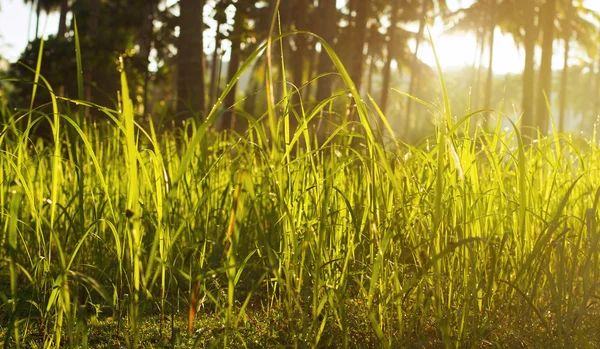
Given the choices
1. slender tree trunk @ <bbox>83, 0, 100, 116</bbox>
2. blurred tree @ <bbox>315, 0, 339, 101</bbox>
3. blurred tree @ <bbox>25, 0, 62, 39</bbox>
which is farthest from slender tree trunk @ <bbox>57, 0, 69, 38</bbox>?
blurred tree @ <bbox>315, 0, 339, 101</bbox>

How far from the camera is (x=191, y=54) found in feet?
18.7

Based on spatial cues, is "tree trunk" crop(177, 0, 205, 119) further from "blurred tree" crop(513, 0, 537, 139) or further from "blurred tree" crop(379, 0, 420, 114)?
"blurred tree" crop(379, 0, 420, 114)

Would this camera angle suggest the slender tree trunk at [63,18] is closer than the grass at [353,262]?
No

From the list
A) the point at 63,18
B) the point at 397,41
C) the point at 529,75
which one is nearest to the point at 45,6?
the point at 63,18

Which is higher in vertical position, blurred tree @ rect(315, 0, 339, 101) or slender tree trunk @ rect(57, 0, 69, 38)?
slender tree trunk @ rect(57, 0, 69, 38)

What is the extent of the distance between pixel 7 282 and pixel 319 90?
18.1 feet

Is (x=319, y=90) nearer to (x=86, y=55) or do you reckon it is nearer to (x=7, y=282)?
(x=86, y=55)

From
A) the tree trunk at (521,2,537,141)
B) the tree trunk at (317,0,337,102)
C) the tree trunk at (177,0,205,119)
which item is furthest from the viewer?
the tree trunk at (521,2,537,141)

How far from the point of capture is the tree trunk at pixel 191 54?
5543 mm

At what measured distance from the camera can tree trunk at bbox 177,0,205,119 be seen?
5543 millimetres

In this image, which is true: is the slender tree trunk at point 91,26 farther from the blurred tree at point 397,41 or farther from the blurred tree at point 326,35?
the blurred tree at point 397,41

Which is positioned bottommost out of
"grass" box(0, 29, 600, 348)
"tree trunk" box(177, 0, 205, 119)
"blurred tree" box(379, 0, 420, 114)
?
"grass" box(0, 29, 600, 348)

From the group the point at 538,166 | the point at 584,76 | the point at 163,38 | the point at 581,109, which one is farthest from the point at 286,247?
the point at 584,76

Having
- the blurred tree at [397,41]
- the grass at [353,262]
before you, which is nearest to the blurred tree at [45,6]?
the blurred tree at [397,41]
